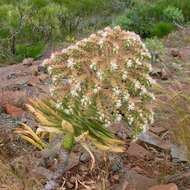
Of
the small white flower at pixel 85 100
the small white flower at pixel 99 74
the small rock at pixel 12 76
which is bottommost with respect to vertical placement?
the small rock at pixel 12 76

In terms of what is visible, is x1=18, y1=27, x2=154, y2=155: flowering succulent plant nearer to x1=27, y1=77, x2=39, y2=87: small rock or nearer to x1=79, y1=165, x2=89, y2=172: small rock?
x1=79, y1=165, x2=89, y2=172: small rock

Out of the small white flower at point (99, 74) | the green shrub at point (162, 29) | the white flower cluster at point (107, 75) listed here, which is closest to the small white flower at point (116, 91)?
the white flower cluster at point (107, 75)

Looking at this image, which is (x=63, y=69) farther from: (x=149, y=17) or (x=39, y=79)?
(x=149, y=17)

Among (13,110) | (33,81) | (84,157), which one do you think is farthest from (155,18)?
(84,157)

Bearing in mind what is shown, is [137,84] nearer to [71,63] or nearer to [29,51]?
[71,63]

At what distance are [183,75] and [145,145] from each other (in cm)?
148

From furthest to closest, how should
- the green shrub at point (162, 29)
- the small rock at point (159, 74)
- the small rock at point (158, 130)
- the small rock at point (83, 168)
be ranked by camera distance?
the green shrub at point (162, 29) < the small rock at point (159, 74) < the small rock at point (158, 130) < the small rock at point (83, 168)

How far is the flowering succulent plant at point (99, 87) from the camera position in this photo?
3975mm

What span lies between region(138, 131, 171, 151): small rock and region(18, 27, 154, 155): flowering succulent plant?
100 centimetres

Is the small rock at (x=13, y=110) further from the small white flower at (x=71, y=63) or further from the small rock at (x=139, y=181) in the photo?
the small white flower at (x=71, y=63)

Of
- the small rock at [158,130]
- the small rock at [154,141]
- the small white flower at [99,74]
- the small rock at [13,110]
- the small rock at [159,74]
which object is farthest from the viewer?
the small rock at [159,74]

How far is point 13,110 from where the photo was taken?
18.6ft

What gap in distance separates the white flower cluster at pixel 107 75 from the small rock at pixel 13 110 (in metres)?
1.57

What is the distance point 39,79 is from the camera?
6.56m
